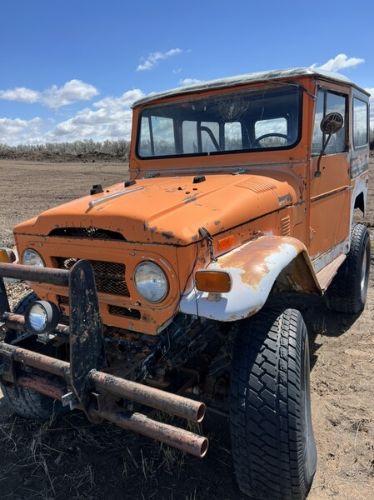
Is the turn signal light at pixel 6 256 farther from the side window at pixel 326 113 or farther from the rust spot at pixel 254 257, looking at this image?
the side window at pixel 326 113

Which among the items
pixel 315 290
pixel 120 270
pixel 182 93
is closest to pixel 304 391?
pixel 315 290

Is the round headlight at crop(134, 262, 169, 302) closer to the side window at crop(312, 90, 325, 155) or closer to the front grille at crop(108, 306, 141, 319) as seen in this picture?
the front grille at crop(108, 306, 141, 319)

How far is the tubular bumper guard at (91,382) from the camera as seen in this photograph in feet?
7.06

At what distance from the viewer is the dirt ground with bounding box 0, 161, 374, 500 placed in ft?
9.06

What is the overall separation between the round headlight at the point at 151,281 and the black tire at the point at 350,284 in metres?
3.03

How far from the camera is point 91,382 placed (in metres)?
2.39

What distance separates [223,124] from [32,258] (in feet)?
6.23

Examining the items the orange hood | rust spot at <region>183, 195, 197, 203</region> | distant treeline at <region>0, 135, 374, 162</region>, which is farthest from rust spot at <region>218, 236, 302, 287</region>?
distant treeline at <region>0, 135, 374, 162</region>

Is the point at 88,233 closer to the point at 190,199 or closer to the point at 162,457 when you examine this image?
the point at 190,199

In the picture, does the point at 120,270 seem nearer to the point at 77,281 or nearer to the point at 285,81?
the point at 77,281

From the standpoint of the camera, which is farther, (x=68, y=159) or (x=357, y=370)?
(x=68, y=159)

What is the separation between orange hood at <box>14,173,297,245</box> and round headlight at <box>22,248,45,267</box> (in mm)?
130

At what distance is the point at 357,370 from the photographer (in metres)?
4.00

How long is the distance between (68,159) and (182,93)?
30653 millimetres
